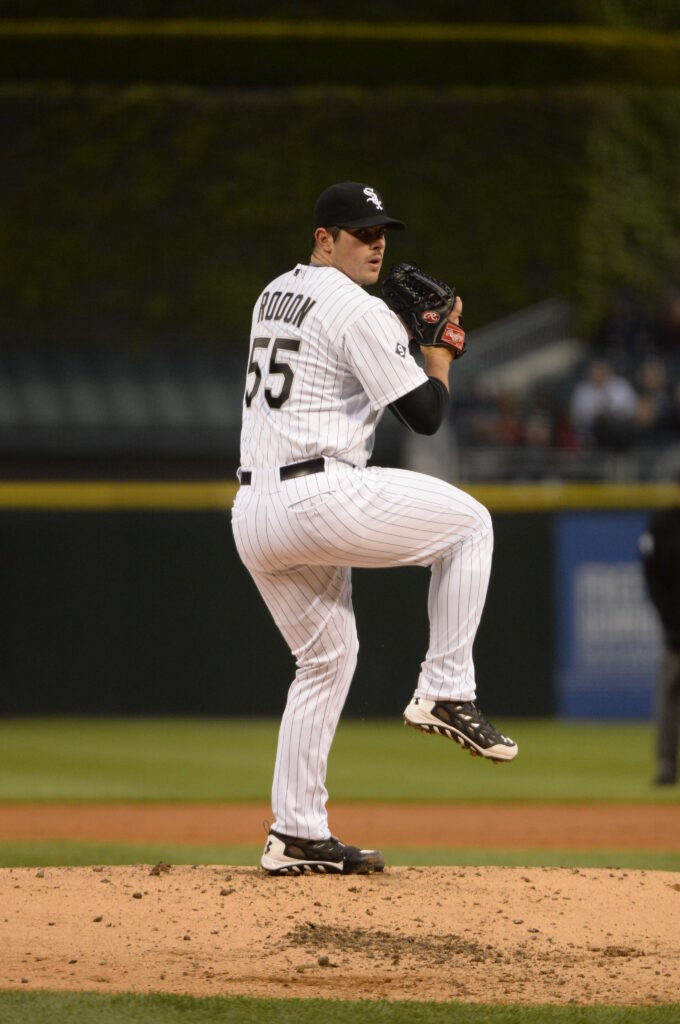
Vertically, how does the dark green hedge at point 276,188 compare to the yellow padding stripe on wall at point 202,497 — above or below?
above

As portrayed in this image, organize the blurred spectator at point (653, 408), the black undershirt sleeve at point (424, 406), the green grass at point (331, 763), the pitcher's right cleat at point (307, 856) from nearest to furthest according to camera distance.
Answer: the black undershirt sleeve at point (424, 406)
the pitcher's right cleat at point (307, 856)
the green grass at point (331, 763)
the blurred spectator at point (653, 408)

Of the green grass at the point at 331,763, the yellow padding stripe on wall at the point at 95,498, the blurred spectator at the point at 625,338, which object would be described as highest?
the blurred spectator at the point at 625,338

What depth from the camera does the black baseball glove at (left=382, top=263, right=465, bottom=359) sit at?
384 cm

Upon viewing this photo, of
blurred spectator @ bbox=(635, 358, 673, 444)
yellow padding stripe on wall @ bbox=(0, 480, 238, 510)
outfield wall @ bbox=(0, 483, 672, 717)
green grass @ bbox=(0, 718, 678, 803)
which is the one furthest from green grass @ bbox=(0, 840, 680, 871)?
blurred spectator @ bbox=(635, 358, 673, 444)

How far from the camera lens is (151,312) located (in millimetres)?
21875

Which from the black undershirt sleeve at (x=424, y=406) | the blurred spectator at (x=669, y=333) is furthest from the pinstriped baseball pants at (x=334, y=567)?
the blurred spectator at (x=669, y=333)

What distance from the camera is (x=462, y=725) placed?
12.3 ft

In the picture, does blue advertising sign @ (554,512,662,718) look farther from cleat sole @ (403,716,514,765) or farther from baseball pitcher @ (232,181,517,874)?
cleat sole @ (403,716,514,765)

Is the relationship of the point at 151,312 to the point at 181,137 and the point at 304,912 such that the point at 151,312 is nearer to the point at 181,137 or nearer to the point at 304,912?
the point at 181,137

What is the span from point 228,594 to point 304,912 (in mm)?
6738

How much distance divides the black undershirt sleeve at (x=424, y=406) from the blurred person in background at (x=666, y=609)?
438 centimetres

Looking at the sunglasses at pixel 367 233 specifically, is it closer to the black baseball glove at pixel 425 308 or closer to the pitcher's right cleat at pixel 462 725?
the black baseball glove at pixel 425 308

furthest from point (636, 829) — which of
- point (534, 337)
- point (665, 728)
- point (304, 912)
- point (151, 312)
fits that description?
point (151, 312)

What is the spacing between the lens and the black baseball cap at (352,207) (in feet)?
12.6
